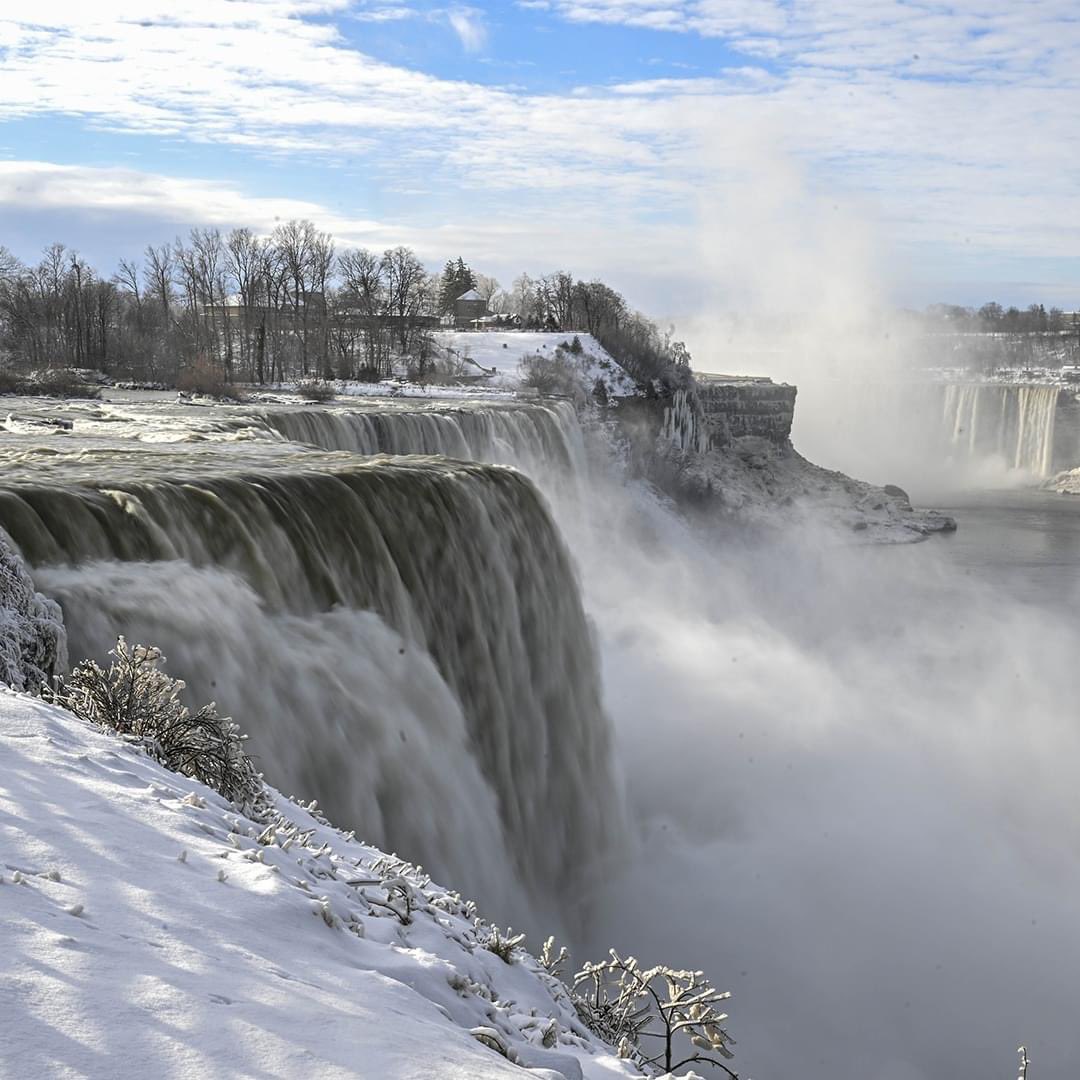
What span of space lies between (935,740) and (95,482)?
17.5 metres

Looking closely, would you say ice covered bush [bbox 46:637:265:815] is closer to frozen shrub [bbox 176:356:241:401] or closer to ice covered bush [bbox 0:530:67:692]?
ice covered bush [bbox 0:530:67:692]

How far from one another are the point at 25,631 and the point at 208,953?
410cm

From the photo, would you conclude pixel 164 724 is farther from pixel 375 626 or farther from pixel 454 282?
pixel 454 282

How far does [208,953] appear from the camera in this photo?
3238mm

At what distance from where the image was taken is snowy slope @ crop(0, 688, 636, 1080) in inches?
107

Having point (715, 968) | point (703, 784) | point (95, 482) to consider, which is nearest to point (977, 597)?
point (703, 784)

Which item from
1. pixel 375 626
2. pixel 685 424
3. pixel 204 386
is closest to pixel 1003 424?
pixel 685 424

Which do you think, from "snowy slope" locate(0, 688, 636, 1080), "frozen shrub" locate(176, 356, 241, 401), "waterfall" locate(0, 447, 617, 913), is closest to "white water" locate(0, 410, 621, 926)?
"waterfall" locate(0, 447, 617, 913)

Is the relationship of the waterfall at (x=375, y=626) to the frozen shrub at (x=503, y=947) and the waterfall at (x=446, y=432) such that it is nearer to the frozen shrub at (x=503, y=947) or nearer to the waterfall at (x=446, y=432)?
Answer: the frozen shrub at (x=503, y=947)

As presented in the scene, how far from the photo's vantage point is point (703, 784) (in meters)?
Result: 17.4

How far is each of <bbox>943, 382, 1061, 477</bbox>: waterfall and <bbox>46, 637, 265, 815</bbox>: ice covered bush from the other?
80.9 m

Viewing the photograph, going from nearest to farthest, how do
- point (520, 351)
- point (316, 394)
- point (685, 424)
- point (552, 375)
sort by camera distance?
point (316, 394) → point (552, 375) → point (685, 424) → point (520, 351)

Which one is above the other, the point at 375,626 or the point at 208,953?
the point at 208,953

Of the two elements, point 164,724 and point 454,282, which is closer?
point 164,724
